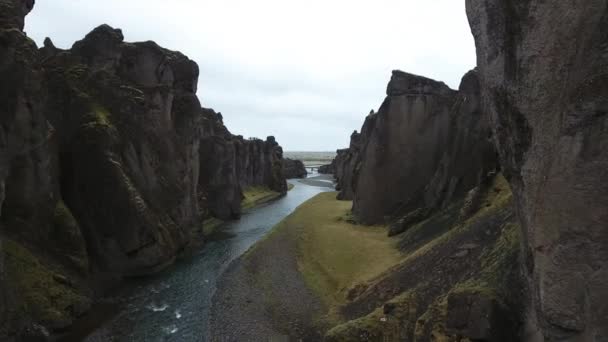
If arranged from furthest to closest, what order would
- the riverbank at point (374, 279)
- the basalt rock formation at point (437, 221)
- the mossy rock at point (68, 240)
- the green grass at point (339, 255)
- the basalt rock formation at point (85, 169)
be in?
the green grass at point (339, 255), the mossy rock at point (68, 240), the basalt rock formation at point (85, 169), the riverbank at point (374, 279), the basalt rock formation at point (437, 221)

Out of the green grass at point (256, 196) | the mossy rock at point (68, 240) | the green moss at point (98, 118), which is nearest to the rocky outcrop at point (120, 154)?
the green moss at point (98, 118)

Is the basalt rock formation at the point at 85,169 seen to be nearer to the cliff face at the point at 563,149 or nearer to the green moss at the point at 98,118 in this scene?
the green moss at the point at 98,118

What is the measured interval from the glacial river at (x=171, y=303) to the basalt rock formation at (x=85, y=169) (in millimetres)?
2419

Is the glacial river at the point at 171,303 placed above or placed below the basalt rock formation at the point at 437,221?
below

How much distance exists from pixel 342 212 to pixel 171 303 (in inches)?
1557

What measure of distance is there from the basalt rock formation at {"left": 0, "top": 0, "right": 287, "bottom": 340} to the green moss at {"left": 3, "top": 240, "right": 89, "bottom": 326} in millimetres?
85

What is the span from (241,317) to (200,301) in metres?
5.73

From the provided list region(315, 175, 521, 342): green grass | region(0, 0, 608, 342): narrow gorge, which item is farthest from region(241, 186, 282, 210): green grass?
region(315, 175, 521, 342): green grass

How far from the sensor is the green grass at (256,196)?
103512mm

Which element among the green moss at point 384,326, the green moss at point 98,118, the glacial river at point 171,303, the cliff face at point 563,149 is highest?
the green moss at point 98,118

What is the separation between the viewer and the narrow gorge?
42.3ft

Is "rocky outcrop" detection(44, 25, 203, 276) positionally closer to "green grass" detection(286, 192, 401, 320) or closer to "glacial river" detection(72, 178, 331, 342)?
"glacial river" detection(72, 178, 331, 342)

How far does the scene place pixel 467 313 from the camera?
19500 mm

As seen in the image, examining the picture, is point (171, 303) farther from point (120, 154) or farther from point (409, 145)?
point (409, 145)
